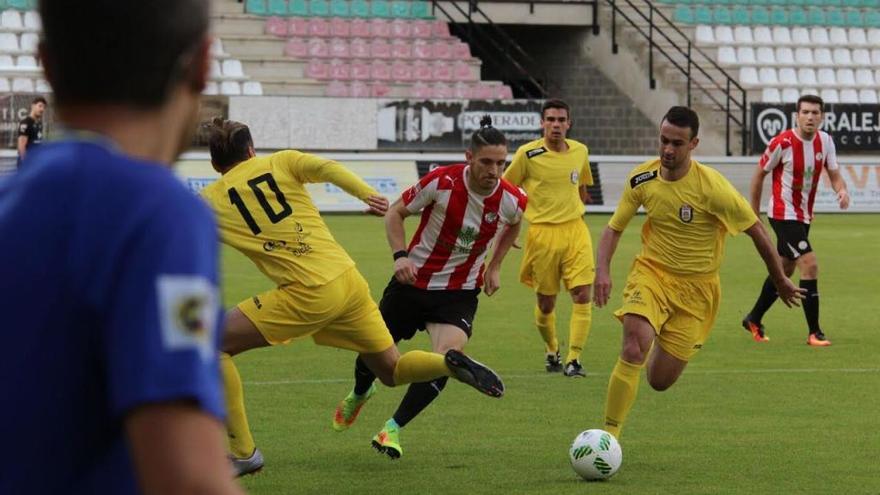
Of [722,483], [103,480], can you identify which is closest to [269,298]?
[722,483]

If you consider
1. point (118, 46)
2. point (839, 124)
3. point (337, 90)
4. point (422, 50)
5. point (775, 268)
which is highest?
point (422, 50)

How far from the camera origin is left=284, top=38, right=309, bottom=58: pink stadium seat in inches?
1254

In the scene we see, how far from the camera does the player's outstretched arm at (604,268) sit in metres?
8.38

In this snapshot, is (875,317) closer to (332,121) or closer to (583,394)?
(583,394)

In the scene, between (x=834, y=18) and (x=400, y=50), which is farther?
(x=834, y=18)

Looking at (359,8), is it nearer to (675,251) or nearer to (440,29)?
(440,29)

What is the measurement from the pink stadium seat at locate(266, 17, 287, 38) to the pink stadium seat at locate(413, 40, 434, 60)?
2.67 m

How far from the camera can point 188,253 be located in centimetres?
176

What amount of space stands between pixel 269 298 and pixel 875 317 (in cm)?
912

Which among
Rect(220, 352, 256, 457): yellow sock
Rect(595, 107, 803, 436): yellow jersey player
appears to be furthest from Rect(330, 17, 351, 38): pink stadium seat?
Rect(220, 352, 256, 457): yellow sock

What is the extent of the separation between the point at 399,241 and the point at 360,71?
77.9ft

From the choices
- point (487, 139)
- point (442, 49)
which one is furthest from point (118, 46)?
point (442, 49)

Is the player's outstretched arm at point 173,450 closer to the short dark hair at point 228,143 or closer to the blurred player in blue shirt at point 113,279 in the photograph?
the blurred player in blue shirt at point 113,279

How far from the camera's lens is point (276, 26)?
106 ft
